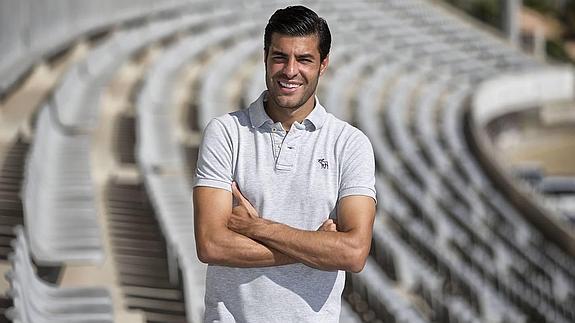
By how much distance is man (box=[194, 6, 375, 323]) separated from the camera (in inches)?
86.3

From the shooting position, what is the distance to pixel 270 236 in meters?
2.18

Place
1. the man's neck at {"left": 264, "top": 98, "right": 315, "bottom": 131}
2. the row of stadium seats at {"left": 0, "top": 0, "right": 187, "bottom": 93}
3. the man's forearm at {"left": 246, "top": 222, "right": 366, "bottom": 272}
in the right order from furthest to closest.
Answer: the row of stadium seats at {"left": 0, "top": 0, "right": 187, "bottom": 93} < the man's neck at {"left": 264, "top": 98, "right": 315, "bottom": 131} < the man's forearm at {"left": 246, "top": 222, "right": 366, "bottom": 272}

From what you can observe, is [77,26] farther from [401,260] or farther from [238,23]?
[401,260]

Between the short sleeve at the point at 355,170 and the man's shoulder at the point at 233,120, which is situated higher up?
the man's shoulder at the point at 233,120

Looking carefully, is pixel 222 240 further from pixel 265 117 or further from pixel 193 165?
pixel 193 165

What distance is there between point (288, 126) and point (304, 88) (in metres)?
0.09

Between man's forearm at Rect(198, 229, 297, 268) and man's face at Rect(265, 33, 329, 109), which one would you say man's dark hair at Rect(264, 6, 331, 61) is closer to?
man's face at Rect(265, 33, 329, 109)

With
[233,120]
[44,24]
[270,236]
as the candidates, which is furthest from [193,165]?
[270,236]

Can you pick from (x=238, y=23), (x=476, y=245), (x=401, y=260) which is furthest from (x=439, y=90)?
(x=401, y=260)

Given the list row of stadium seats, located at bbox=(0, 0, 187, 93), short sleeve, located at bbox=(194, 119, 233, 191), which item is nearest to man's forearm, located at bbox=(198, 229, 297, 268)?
short sleeve, located at bbox=(194, 119, 233, 191)

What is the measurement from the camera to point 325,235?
2201 millimetres

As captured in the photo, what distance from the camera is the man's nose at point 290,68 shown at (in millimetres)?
2207

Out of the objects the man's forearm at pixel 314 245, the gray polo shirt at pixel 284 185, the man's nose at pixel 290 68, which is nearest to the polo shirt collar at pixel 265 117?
the gray polo shirt at pixel 284 185

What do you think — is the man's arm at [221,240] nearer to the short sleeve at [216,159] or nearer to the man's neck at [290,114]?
the short sleeve at [216,159]
